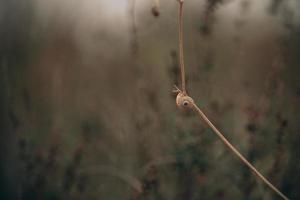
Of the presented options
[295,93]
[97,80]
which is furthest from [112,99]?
[295,93]

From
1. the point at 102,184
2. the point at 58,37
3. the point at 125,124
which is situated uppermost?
the point at 58,37

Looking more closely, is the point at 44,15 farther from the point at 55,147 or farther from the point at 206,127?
the point at 206,127

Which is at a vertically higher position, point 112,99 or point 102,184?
point 112,99

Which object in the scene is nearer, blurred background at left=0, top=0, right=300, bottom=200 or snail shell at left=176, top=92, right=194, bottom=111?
snail shell at left=176, top=92, right=194, bottom=111

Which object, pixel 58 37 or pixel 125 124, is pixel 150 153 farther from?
pixel 58 37

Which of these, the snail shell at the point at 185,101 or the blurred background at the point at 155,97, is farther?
the blurred background at the point at 155,97

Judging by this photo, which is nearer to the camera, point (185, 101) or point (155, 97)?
point (185, 101)
